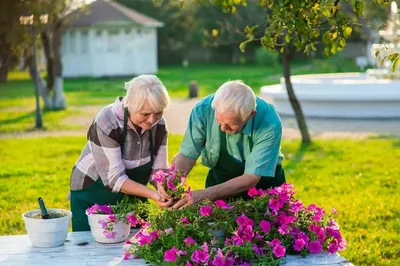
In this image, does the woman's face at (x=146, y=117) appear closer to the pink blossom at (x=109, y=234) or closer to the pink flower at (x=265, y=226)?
the pink blossom at (x=109, y=234)

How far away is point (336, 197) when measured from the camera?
24.9 feet

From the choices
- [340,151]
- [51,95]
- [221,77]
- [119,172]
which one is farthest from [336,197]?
[221,77]

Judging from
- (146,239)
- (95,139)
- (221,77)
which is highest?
(95,139)

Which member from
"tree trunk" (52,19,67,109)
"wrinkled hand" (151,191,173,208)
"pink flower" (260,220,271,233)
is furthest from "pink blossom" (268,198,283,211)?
"tree trunk" (52,19,67,109)

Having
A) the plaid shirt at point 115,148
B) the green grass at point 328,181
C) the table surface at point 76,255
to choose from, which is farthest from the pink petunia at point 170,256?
the green grass at point 328,181

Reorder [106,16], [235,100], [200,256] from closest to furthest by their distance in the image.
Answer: [200,256] < [235,100] < [106,16]

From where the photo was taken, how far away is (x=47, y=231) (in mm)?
3520

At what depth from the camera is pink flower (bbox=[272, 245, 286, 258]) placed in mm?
3246

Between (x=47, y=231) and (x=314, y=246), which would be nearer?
(x=314, y=246)

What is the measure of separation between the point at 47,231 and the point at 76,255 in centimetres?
19

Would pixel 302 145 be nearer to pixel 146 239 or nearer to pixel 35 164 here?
pixel 35 164

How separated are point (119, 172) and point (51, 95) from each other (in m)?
14.6

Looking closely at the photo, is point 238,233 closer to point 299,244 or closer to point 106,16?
point 299,244

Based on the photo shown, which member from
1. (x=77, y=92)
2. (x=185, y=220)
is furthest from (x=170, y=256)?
(x=77, y=92)
